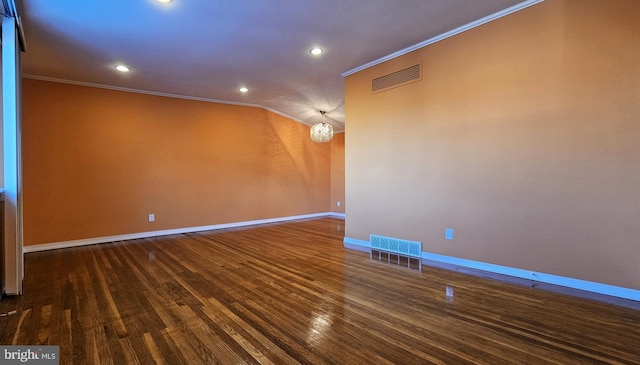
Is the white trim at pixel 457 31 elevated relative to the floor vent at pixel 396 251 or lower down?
elevated

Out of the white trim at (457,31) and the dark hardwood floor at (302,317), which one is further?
the white trim at (457,31)

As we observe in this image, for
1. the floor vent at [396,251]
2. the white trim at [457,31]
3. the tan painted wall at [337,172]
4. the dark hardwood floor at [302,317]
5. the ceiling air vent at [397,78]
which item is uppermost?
the white trim at [457,31]

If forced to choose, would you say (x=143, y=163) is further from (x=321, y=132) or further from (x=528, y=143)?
(x=528, y=143)

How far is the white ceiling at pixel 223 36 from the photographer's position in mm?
2611

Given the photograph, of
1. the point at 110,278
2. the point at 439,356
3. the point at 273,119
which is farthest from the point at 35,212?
the point at 439,356

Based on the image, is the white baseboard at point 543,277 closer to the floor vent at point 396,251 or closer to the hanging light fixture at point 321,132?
the floor vent at point 396,251

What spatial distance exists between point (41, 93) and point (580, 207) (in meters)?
6.63

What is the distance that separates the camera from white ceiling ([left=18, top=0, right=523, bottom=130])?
2611 millimetres

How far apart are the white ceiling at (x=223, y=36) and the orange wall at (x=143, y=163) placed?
0.53m

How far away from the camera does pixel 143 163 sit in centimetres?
497

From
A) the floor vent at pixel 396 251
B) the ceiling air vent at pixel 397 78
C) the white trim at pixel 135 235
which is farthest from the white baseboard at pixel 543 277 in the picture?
the white trim at pixel 135 235

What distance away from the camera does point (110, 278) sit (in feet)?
9.72

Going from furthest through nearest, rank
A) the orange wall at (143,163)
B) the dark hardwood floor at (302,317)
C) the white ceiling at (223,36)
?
1. the orange wall at (143,163)
2. the white ceiling at (223,36)
3. the dark hardwood floor at (302,317)

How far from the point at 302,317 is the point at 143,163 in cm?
429
